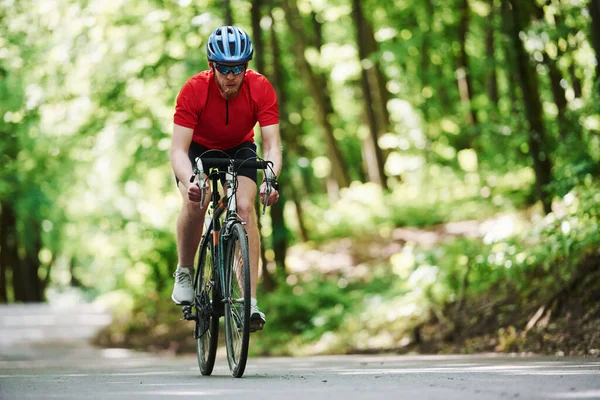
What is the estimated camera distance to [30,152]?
1842 cm

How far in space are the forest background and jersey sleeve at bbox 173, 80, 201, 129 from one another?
4.39m

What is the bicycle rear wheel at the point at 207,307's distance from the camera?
24.0ft

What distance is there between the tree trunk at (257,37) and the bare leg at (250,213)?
9690 millimetres

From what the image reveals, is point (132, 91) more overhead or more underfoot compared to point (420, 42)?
more underfoot

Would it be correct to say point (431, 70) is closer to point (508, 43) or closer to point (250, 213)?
point (508, 43)

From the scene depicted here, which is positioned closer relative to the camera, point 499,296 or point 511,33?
point 499,296

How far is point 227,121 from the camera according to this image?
7234mm

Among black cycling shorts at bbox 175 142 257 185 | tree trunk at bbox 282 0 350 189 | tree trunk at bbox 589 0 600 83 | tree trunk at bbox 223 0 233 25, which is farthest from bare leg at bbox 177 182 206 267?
tree trunk at bbox 282 0 350 189

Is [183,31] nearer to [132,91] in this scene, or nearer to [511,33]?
[132,91]

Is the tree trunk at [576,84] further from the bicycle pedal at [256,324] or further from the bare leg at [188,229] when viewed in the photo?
the bicycle pedal at [256,324]

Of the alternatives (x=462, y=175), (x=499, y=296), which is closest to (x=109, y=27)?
(x=499, y=296)

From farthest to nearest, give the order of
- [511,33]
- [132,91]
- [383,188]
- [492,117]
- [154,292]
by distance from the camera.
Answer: [383,188] < [154,292] < [132,91] < [492,117] < [511,33]

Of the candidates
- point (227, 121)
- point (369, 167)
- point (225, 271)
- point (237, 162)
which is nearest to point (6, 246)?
point (369, 167)

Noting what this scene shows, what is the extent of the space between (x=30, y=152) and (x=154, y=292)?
5.03m
